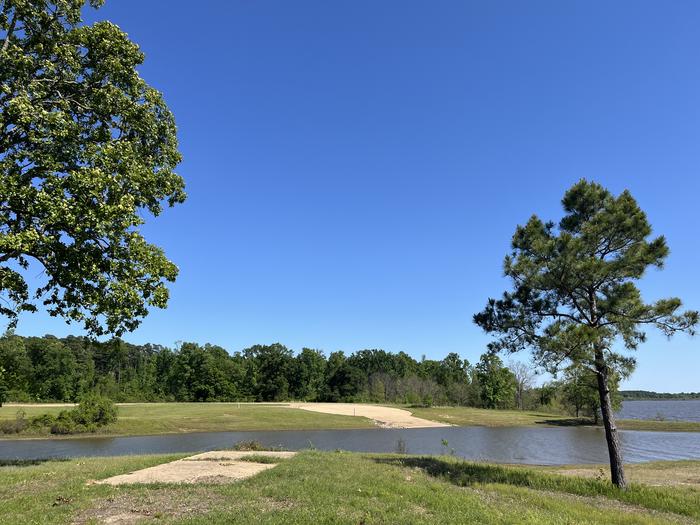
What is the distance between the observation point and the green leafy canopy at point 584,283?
16906 mm

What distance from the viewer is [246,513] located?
31.5 feet

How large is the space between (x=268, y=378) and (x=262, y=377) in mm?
1729

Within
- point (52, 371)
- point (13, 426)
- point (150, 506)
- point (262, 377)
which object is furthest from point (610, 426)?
point (262, 377)

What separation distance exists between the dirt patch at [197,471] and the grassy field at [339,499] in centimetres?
80

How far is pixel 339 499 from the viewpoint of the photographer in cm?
1112

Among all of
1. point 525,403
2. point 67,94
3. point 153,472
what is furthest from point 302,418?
point 525,403

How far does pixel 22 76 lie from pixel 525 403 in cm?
12728

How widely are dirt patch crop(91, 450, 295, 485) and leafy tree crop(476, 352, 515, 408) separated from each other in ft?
329

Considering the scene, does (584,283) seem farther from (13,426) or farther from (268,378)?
(268,378)

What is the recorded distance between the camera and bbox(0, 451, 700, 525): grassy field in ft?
31.5

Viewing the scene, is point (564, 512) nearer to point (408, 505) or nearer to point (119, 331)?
point (408, 505)

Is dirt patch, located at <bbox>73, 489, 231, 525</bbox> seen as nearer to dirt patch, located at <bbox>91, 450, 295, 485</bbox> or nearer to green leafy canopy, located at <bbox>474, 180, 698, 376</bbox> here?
dirt patch, located at <bbox>91, 450, 295, 485</bbox>

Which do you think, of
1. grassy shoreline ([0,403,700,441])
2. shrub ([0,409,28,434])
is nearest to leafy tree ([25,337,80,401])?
A: grassy shoreline ([0,403,700,441])

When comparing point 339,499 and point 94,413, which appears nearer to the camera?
point 339,499
